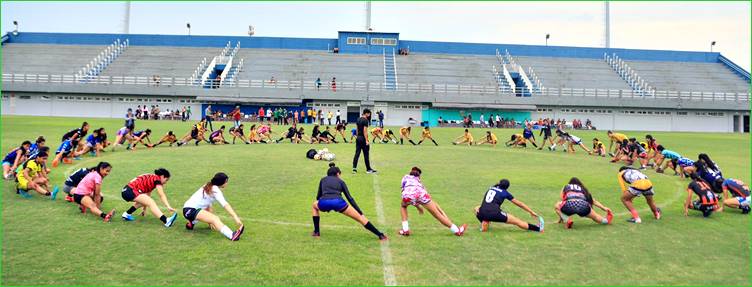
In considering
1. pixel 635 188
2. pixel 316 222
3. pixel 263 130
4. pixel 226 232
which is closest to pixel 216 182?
pixel 226 232

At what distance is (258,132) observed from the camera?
29.6 m

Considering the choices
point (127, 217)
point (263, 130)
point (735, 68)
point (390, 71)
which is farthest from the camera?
point (735, 68)

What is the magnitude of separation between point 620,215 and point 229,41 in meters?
67.6

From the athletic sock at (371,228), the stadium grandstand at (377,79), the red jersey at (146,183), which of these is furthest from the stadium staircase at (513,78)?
the red jersey at (146,183)

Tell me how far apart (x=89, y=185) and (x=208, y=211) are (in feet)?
10.0

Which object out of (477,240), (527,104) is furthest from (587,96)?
(477,240)

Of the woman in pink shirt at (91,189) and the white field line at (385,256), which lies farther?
the woman in pink shirt at (91,189)

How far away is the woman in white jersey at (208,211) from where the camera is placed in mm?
9469

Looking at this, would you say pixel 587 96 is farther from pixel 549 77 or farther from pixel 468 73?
pixel 468 73

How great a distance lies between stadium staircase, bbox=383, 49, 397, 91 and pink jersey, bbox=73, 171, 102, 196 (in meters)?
47.3

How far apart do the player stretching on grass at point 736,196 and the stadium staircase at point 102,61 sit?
58.9 metres

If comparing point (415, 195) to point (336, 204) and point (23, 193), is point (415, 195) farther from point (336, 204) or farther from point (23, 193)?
point (23, 193)

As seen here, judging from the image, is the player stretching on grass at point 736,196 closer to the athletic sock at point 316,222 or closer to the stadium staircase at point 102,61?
the athletic sock at point 316,222

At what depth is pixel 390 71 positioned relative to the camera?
6525cm
